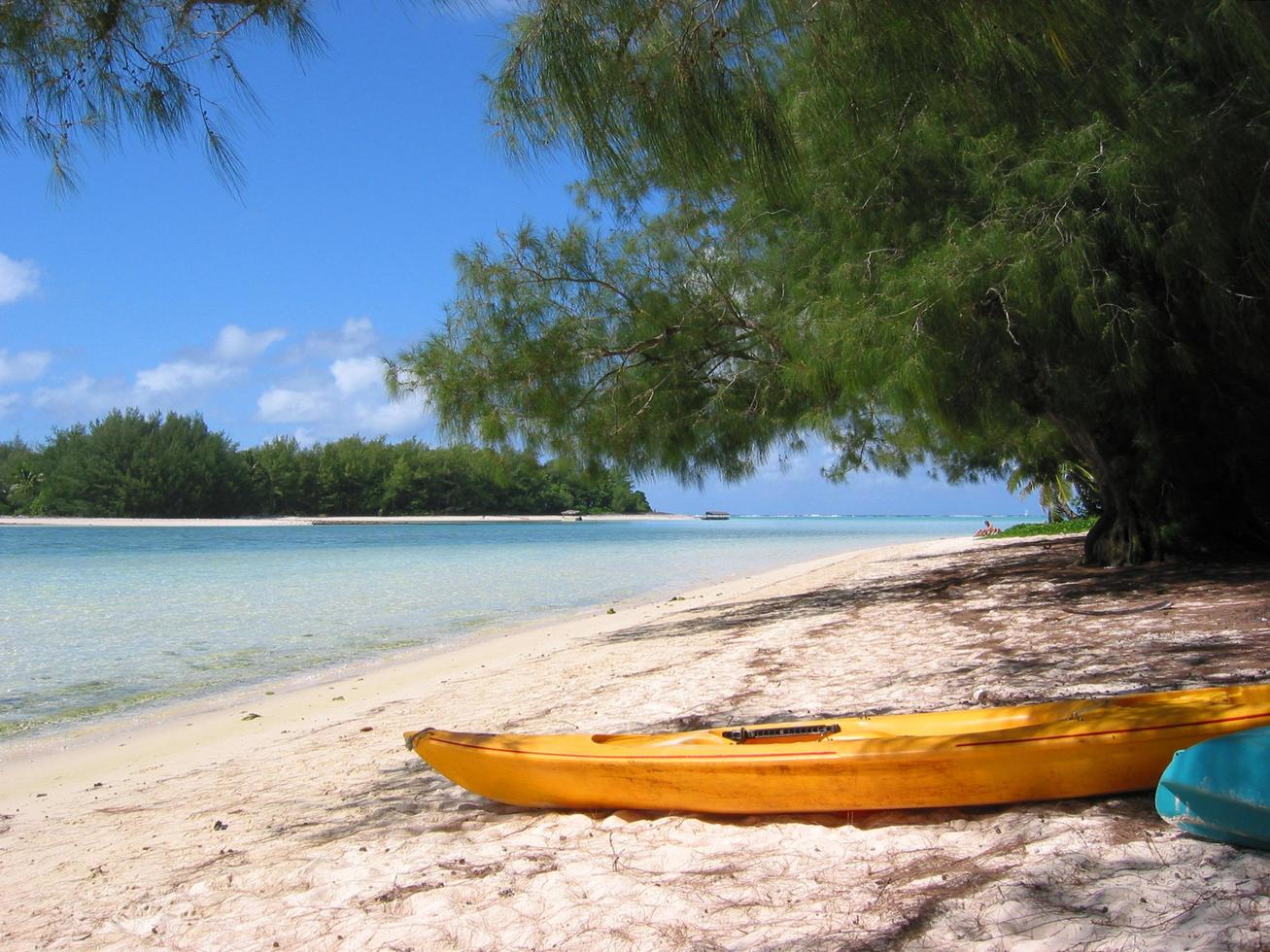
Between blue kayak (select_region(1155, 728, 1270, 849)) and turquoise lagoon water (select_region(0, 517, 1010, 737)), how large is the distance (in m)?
6.28

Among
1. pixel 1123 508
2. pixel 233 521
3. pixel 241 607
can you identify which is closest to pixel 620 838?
pixel 1123 508

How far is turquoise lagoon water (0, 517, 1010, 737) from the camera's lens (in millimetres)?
7484

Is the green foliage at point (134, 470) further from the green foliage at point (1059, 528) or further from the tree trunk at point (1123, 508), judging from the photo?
the tree trunk at point (1123, 508)

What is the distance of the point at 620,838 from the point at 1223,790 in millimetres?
1598

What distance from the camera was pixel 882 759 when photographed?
2764 millimetres

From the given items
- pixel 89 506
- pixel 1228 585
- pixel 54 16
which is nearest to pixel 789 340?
pixel 1228 585

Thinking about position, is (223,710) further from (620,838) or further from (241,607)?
(241,607)

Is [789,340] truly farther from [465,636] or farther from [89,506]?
[89,506]

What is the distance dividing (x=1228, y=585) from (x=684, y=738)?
225 inches

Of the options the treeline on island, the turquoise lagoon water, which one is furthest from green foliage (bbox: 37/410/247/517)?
the turquoise lagoon water

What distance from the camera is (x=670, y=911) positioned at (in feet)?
7.59

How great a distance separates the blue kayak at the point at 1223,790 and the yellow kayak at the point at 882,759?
285 millimetres

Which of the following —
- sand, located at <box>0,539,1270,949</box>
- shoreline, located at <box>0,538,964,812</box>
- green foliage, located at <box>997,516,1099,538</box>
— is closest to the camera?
sand, located at <box>0,539,1270,949</box>

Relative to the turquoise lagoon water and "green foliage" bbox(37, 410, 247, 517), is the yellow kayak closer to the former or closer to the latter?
the turquoise lagoon water
